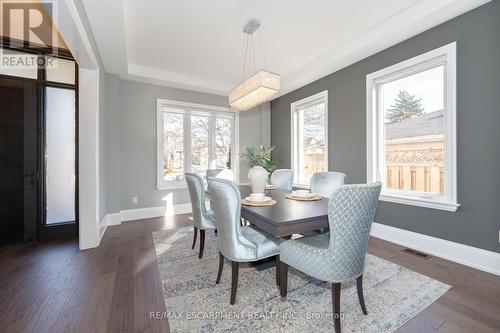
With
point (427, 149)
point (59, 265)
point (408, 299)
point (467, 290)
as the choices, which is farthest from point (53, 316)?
point (427, 149)

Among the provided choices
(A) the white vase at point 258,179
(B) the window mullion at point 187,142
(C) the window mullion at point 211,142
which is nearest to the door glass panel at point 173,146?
(B) the window mullion at point 187,142

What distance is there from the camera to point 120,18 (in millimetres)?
2336

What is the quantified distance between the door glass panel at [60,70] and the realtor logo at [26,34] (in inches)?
0.9

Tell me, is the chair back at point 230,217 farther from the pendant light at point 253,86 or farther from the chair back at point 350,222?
the pendant light at point 253,86

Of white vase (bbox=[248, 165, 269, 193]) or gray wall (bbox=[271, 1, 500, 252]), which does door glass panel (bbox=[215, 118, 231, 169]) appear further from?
gray wall (bbox=[271, 1, 500, 252])

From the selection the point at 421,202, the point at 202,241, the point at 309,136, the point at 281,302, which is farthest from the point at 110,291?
the point at 309,136

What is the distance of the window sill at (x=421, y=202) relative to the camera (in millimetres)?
2348

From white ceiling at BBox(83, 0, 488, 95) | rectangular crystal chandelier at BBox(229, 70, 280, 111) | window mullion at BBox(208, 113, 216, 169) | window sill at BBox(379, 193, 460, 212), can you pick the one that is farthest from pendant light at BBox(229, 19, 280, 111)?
window sill at BBox(379, 193, 460, 212)

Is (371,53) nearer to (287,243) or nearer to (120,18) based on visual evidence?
(287,243)

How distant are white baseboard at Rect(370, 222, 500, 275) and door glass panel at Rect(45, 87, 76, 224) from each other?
4602mm

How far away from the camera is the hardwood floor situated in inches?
56.9

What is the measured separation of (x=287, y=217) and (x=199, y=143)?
368 cm

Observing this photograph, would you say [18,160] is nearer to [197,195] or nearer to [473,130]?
[197,195]

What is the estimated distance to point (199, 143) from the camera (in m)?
4.79
